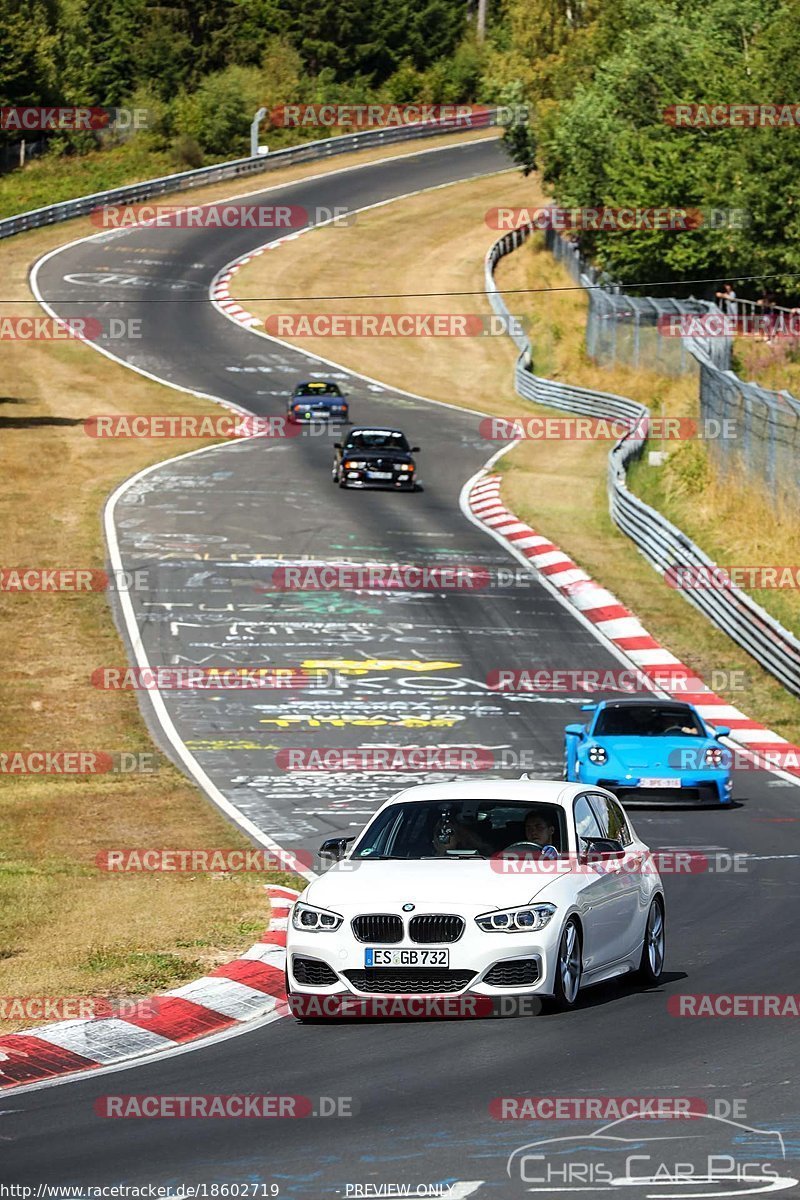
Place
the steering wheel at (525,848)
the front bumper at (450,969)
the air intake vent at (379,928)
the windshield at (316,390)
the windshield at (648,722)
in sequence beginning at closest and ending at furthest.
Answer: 1. the front bumper at (450,969)
2. the air intake vent at (379,928)
3. the steering wheel at (525,848)
4. the windshield at (648,722)
5. the windshield at (316,390)

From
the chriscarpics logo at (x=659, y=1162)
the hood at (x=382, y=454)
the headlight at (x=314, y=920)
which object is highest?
the chriscarpics logo at (x=659, y=1162)

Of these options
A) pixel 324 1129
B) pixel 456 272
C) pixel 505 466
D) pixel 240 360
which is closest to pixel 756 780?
pixel 324 1129

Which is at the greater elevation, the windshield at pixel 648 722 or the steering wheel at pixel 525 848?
the steering wheel at pixel 525 848

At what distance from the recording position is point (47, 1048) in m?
11.2
